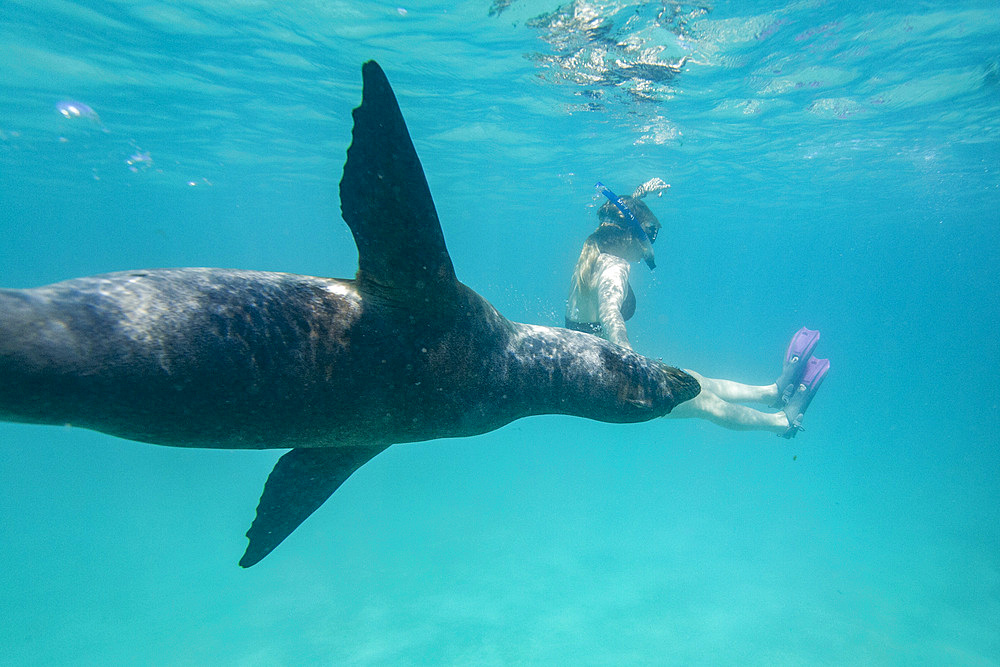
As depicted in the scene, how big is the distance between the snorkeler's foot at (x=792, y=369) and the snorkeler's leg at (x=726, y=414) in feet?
1.60

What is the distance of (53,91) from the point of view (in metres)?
19.2

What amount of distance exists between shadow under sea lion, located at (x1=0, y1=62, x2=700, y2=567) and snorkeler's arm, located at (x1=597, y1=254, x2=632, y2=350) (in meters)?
3.88

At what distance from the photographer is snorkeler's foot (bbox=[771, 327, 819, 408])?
11422 mm

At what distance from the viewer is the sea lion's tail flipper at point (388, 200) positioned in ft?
7.01

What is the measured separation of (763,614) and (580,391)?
1282 centimetres

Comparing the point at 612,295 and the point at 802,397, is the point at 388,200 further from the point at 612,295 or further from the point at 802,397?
the point at 802,397

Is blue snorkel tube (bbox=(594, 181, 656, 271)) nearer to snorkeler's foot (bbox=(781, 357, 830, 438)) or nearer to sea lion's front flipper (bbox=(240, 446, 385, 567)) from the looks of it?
snorkeler's foot (bbox=(781, 357, 830, 438))

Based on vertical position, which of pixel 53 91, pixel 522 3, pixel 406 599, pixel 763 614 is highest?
pixel 522 3

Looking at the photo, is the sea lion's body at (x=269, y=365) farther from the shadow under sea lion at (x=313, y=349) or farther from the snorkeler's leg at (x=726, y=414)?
the snorkeler's leg at (x=726, y=414)

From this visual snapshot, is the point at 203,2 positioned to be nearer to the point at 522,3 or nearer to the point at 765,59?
the point at 522,3

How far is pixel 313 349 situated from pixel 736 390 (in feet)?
32.3

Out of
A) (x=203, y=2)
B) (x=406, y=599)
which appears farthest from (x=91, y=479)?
(x=203, y=2)

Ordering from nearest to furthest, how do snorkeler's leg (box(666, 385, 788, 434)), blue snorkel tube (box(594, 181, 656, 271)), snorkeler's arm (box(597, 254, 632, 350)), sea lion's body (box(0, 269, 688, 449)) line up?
sea lion's body (box(0, 269, 688, 449)) < snorkeler's arm (box(597, 254, 632, 350)) < snorkeler's leg (box(666, 385, 788, 434)) < blue snorkel tube (box(594, 181, 656, 271))

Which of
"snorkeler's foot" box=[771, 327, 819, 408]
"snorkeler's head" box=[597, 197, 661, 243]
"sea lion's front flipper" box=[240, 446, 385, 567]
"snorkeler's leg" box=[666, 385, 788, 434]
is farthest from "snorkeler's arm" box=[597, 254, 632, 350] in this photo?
"snorkeler's foot" box=[771, 327, 819, 408]
